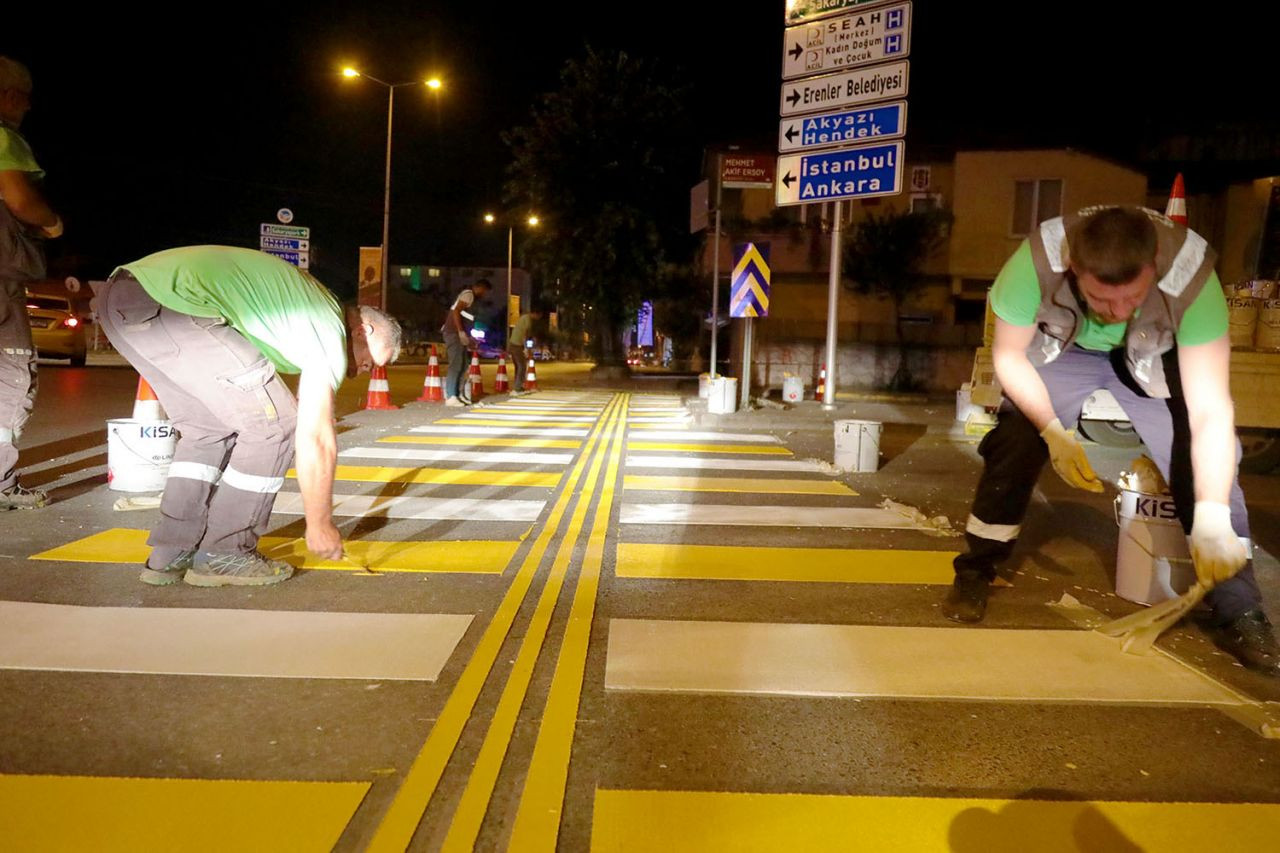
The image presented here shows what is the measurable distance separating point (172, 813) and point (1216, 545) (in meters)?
3.47

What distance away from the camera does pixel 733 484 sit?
7.67 m

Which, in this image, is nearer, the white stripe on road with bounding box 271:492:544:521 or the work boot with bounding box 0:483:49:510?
the work boot with bounding box 0:483:49:510

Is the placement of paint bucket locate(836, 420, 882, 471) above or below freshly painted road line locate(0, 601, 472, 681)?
above

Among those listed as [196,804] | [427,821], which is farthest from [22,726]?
[427,821]

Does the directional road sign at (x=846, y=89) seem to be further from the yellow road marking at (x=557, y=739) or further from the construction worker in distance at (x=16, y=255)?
the construction worker in distance at (x=16, y=255)

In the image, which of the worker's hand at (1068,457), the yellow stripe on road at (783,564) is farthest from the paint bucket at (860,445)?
the worker's hand at (1068,457)

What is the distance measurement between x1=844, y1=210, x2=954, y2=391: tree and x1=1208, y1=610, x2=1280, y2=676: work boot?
2268cm

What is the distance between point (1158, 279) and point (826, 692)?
1917 mm

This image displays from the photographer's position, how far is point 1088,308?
136 inches

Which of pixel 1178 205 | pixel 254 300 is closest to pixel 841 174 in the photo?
pixel 1178 205

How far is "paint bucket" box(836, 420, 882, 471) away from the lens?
8523 mm

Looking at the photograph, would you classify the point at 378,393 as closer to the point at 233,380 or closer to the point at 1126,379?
the point at 233,380

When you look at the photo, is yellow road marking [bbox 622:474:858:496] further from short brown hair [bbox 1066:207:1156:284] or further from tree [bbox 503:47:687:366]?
tree [bbox 503:47:687:366]

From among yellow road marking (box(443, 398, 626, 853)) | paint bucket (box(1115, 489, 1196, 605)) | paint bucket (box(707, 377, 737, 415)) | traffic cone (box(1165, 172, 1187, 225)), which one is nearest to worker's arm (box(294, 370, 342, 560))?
yellow road marking (box(443, 398, 626, 853))
